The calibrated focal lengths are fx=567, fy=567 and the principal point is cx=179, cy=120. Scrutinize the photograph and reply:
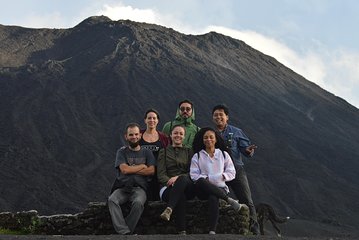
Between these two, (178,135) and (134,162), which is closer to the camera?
(178,135)

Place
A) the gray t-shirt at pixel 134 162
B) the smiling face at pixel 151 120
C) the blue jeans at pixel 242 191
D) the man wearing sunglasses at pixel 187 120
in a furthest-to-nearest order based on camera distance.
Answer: the man wearing sunglasses at pixel 187 120 → the smiling face at pixel 151 120 → the blue jeans at pixel 242 191 → the gray t-shirt at pixel 134 162

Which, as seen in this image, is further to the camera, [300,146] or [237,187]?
[300,146]

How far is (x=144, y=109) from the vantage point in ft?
234

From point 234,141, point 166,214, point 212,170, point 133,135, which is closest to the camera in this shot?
point 166,214

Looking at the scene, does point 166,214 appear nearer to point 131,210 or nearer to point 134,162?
point 131,210

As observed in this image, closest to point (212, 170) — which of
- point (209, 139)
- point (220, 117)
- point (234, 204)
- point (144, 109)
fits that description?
point (209, 139)

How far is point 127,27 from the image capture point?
10575 cm

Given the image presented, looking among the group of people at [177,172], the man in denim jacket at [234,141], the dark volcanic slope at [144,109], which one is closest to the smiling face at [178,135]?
the group of people at [177,172]

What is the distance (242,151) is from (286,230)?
37.0 meters

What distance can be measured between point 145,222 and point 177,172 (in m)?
0.78

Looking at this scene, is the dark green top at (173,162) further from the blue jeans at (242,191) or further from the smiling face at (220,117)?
the smiling face at (220,117)

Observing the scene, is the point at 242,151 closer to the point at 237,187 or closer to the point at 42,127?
the point at 237,187

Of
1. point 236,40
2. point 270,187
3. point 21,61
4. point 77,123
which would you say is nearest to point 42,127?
point 77,123

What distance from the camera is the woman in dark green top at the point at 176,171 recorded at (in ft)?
22.7
